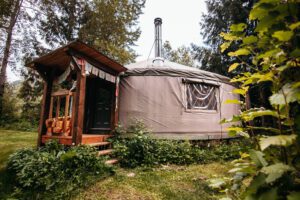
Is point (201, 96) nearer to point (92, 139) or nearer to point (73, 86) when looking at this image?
point (92, 139)

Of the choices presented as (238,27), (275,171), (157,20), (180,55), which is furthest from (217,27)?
(275,171)

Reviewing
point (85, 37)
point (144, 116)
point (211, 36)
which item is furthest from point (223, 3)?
point (144, 116)

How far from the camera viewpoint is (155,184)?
3.40 meters

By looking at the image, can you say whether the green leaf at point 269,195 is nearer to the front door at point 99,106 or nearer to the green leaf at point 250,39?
the green leaf at point 250,39

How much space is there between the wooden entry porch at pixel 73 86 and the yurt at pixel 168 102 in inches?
15.8

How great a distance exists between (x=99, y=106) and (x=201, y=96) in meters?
3.21

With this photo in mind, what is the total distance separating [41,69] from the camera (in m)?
5.09

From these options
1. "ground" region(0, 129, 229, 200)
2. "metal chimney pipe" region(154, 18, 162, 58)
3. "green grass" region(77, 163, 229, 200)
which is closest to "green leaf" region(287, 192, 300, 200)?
"green grass" region(77, 163, 229, 200)

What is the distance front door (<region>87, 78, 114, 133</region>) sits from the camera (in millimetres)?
6336

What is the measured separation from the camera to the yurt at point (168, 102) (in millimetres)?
5641

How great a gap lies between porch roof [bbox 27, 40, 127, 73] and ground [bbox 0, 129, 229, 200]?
93.1 inches

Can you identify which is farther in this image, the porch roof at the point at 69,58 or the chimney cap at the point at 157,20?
the chimney cap at the point at 157,20

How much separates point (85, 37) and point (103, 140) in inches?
322

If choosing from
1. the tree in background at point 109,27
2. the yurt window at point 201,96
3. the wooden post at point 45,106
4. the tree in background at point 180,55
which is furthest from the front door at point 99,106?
the tree in background at point 180,55
